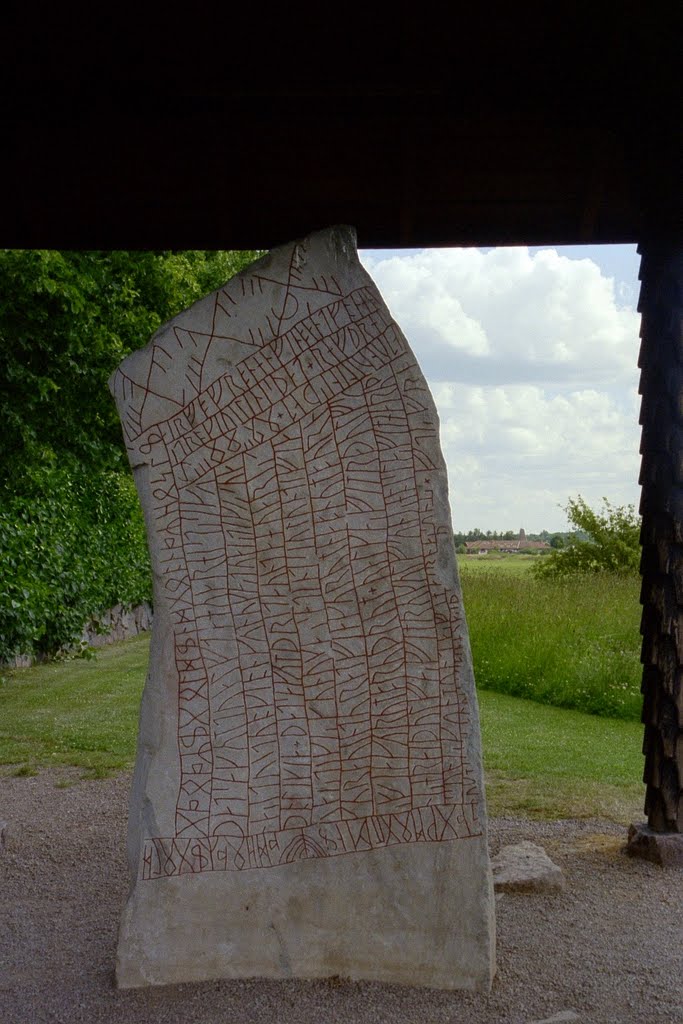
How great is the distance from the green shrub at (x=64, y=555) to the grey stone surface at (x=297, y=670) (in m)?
6.97

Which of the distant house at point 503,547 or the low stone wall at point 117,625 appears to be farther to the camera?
the distant house at point 503,547

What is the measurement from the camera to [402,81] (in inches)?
177

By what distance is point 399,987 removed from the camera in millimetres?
3705

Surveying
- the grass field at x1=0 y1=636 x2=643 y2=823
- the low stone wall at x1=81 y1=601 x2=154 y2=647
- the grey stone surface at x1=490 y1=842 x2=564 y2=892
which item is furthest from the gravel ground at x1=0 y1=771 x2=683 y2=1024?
the low stone wall at x1=81 y1=601 x2=154 y2=647

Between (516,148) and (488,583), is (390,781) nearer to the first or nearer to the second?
(516,148)

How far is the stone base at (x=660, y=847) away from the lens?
5055 millimetres

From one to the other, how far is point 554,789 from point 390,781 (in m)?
3.37

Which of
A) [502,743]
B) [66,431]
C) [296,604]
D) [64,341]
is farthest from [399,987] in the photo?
[66,431]

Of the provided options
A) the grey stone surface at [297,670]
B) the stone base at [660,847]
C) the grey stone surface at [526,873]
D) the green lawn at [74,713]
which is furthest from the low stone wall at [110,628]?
the grey stone surface at [297,670]

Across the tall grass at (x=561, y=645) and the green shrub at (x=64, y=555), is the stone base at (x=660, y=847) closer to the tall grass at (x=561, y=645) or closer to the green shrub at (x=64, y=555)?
the tall grass at (x=561, y=645)

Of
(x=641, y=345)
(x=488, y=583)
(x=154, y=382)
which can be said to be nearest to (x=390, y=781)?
(x=154, y=382)

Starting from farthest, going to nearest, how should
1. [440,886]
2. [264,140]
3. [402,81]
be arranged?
[264,140]
[402,81]
[440,886]

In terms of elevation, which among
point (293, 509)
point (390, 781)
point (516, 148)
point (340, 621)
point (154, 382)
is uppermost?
point (516, 148)

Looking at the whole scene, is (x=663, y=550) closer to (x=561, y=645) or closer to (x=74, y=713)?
(x=561, y=645)
